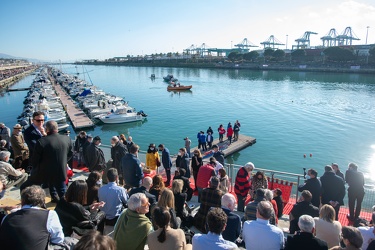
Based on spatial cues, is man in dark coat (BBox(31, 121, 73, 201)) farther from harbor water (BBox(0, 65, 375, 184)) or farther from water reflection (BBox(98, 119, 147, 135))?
water reflection (BBox(98, 119, 147, 135))

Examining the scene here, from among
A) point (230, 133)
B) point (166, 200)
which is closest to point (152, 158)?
point (166, 200)

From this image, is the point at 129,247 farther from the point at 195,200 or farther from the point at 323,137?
the point at 323,137

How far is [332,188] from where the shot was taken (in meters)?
6.74

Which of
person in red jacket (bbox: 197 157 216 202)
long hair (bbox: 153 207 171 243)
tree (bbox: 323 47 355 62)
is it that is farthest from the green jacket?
tree (bbox: 323 47 355 62)

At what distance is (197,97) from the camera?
2251 inches

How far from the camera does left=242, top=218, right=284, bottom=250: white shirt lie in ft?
13.1

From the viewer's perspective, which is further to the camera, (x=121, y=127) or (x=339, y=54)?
(x=339, y=54)

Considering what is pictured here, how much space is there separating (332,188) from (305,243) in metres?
3.51

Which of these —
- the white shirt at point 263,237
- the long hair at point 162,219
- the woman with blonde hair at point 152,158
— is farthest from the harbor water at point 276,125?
the long hair at point 162,219

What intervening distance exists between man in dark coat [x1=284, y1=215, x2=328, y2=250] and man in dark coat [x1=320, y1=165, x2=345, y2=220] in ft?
10.9

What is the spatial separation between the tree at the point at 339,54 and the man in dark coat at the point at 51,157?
137 metres

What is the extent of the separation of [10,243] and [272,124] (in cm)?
3280

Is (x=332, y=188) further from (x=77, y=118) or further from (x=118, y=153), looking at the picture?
(x=77, y=118)

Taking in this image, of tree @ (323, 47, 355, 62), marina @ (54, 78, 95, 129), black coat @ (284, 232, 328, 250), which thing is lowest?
marina @ (54, 78, 95, 129)
